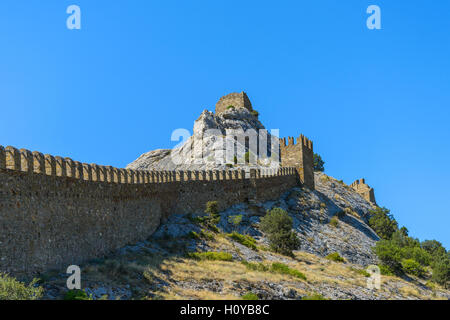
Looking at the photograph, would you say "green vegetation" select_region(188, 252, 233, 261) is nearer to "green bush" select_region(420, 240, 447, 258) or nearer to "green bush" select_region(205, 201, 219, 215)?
"green bush" select_region(205, 201, 219, 215)

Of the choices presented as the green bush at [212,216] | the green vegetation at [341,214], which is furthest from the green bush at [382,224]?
the green bush at [212,216]

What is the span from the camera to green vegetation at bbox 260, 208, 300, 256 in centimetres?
3366

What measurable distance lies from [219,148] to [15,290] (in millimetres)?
37830

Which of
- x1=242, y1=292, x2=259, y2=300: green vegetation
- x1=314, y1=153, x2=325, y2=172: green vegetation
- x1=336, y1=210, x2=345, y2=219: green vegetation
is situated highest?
x1=314, y1=153, x2=325, y2=172: green vegetation

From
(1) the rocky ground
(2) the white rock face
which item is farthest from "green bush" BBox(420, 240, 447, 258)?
(2) the white rock face

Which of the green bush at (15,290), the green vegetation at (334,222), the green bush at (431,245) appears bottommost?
the green bush at (15,290)

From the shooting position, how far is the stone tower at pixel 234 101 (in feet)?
219

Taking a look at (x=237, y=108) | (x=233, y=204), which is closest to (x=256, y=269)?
(x=233, y=204)

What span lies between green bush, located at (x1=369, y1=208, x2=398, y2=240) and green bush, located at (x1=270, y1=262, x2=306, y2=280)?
25.4m

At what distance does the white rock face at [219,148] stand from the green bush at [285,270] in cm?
1899

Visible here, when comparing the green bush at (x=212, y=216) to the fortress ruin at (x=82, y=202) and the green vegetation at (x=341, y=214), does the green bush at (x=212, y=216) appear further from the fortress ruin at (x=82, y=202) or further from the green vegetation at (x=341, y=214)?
the green vegetation at (x=341, y=214)

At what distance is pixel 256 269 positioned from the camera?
26812 mm

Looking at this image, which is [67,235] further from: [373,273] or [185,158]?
[185,158]

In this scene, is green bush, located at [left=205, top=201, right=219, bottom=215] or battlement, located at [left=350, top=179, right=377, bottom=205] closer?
green bush, located at [left=205, top=201, right=219, bottom=215]
